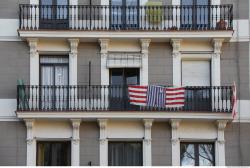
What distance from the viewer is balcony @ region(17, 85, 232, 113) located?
34.1 meters

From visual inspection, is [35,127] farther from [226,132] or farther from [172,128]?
[226,132]

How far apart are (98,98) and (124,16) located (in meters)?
3.38

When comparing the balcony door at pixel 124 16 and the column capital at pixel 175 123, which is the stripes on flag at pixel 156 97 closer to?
the column capital at pixel 175 123

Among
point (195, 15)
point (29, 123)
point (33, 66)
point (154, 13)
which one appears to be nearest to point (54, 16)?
point (33, 66)

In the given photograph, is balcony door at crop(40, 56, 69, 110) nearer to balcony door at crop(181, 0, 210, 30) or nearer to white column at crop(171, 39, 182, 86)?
white column at crop(171, 39, 182, 86)

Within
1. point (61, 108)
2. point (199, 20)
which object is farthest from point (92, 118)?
point (199, 20)

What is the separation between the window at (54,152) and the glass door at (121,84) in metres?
2.46

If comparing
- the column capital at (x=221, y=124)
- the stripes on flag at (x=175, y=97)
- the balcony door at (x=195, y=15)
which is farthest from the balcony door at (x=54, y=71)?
the column capital at (x=221, y=124)

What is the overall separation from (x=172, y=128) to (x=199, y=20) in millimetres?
4364

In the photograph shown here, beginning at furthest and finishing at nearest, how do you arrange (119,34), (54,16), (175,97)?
1. (54,16)
2. (119,34)
3. (175,97)

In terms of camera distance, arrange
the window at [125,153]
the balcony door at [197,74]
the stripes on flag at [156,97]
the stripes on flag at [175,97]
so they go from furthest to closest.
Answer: the balcony door at [197,74] < the window at [125,153] < the stripes on flag at [156,97] < the stripes on flag at [175,97]

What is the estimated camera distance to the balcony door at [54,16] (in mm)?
34938

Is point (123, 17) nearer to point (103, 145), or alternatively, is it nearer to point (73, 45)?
point (73, 45)

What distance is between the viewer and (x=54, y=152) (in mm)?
34844
